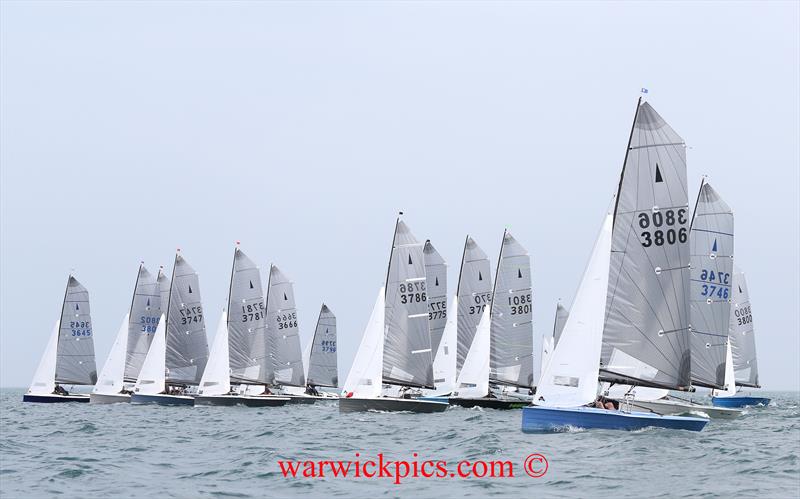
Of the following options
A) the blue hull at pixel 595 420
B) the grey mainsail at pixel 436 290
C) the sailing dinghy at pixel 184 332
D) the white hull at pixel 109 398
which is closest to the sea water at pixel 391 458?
the blue hull at pixel 595 420

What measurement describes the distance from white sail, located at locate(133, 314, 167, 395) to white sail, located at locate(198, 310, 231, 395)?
11.4ft

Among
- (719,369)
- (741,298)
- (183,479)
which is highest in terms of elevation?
(741,298)

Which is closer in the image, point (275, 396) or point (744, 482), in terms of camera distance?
point (744, 482)

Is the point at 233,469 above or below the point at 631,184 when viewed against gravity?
below

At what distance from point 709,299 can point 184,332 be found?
102 ft

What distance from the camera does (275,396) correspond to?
54.5m

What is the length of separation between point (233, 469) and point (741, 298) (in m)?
38.5

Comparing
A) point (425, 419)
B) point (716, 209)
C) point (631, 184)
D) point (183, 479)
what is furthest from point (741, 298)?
point (183, 479)

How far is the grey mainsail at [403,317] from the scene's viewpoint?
4641 cm

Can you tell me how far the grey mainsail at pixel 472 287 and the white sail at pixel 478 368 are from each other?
4878 mm

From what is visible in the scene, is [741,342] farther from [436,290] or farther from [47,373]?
[47,373]

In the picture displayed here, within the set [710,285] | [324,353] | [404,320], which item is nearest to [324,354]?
[324,353]

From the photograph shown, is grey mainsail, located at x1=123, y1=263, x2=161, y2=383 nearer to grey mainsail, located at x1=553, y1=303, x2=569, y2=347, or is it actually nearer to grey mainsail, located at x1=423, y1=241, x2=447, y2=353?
grey mainsail, located at x1=423, y1=241, x2=447, y2=353

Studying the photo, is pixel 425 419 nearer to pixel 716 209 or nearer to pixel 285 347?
pixel 716 209
